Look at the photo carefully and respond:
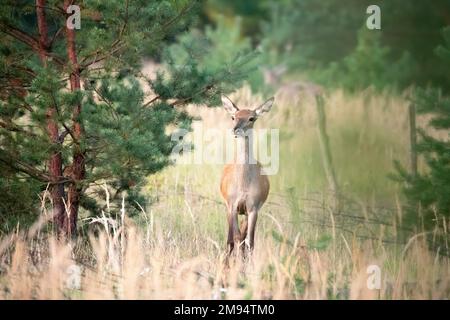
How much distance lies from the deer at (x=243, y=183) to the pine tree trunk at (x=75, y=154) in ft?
5.16

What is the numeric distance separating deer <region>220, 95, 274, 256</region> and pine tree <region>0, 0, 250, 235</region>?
0.38 meters

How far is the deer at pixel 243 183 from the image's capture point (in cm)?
1021

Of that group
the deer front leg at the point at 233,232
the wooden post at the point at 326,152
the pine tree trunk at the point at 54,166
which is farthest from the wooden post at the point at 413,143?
the pine tree trunk at the point at 54,166

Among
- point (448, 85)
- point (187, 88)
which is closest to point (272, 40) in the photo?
point (448, 85)

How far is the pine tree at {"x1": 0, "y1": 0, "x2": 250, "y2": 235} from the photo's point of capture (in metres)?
9.33

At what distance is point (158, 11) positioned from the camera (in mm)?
9344

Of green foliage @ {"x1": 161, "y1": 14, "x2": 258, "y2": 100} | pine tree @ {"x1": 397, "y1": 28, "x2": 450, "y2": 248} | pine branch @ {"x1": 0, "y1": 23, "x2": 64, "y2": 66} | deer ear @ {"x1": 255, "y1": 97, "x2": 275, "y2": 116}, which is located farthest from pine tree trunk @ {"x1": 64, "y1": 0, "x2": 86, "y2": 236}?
pine tree @ {"x1": 397, "y1": 28, "x2": 450, "y2": 248}

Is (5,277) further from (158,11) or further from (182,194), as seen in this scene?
(182,194)

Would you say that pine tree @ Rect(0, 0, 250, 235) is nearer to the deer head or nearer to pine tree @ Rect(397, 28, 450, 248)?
the deer head

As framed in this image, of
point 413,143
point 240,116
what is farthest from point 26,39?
point 413,143

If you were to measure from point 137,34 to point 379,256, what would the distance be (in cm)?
320

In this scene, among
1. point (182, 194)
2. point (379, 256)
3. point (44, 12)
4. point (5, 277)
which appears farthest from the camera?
point (182, 194)

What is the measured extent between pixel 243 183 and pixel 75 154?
1886 mm
